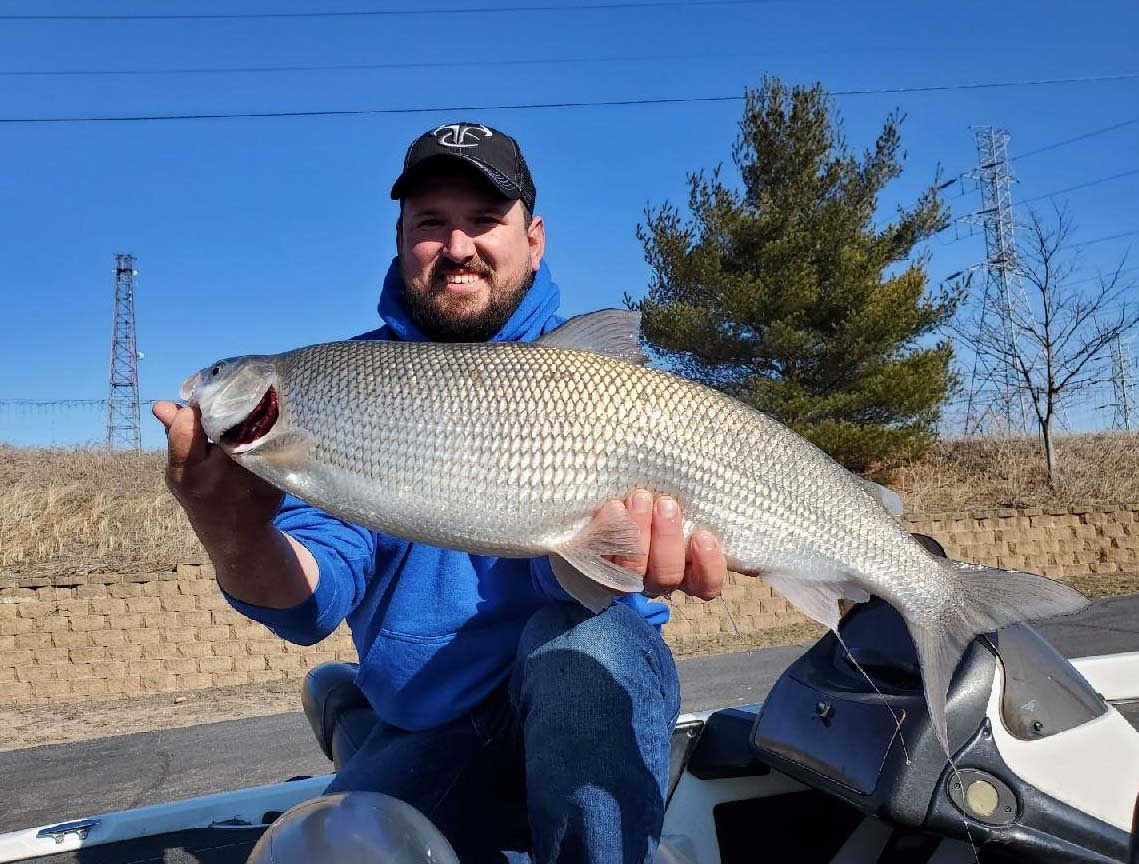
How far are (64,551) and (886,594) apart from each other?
14.3 m

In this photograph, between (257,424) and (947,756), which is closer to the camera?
(947,756)

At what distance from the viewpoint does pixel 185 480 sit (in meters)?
2.38

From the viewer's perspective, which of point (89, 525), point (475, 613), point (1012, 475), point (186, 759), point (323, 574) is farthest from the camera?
point (1012, 475)

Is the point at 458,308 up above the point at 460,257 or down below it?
below

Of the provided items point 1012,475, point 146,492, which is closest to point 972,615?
point 146,492

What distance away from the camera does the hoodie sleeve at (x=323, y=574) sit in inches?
106

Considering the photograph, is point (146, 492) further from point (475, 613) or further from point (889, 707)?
point (889, 707)

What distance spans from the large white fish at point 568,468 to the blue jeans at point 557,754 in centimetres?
20

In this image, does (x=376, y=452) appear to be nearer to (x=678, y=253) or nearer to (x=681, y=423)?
(x=681, y=423)

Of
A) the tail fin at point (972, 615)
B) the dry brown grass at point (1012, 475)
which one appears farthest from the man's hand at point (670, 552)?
the dry brown grass at point (1012, 475)

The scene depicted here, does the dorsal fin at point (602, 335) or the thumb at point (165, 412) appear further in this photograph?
the dorsal fin at point (602, 335)

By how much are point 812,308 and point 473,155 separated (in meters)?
18.4

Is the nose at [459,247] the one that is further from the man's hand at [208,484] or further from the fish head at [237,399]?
the man's hand at [208,484]

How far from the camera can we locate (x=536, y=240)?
3533 mm
